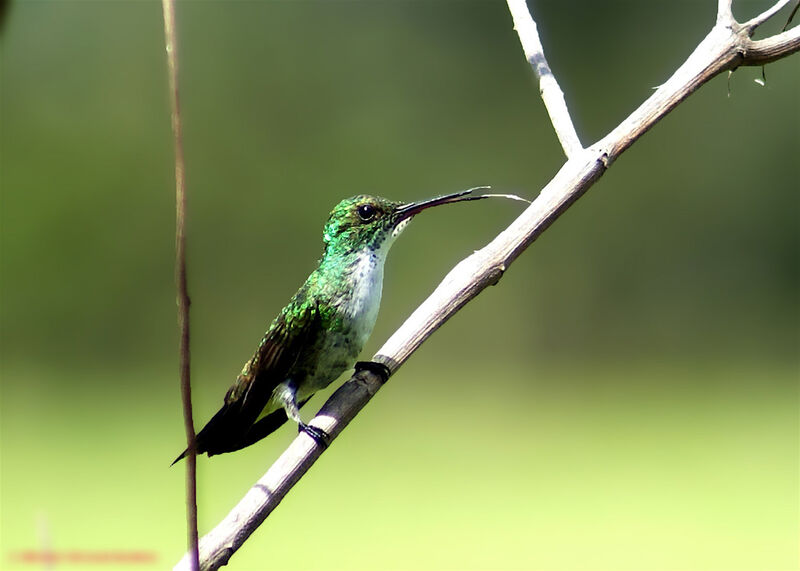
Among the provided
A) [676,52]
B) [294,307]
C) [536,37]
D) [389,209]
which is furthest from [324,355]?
[676,52]

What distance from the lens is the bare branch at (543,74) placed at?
0.88 metres

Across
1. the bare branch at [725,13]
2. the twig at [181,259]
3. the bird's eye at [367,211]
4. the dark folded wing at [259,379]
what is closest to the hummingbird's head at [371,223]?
the bird's eye at [367,211]

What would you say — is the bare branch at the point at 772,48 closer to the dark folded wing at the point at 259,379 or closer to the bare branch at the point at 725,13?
the bare branch at the point at 725,13

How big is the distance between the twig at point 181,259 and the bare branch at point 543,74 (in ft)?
1.83

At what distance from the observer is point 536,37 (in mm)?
943

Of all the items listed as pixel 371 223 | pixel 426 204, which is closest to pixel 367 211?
pixel 371 223

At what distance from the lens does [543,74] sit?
935mm

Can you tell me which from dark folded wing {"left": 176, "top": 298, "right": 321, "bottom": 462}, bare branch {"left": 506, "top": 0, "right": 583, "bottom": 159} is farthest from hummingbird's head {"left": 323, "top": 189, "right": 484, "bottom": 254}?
bare branch {"left": 506, "top": 0, "right": 583, "bottom": 159}

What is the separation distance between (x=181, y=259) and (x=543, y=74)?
66 cm

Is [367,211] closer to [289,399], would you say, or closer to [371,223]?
[371,223]

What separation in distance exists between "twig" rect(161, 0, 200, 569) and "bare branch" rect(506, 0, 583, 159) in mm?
558

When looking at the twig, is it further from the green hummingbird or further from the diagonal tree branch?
the green hummingbird

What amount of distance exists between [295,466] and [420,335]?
7.0 inches

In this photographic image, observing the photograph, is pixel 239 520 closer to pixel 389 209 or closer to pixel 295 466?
pixel 295 466
